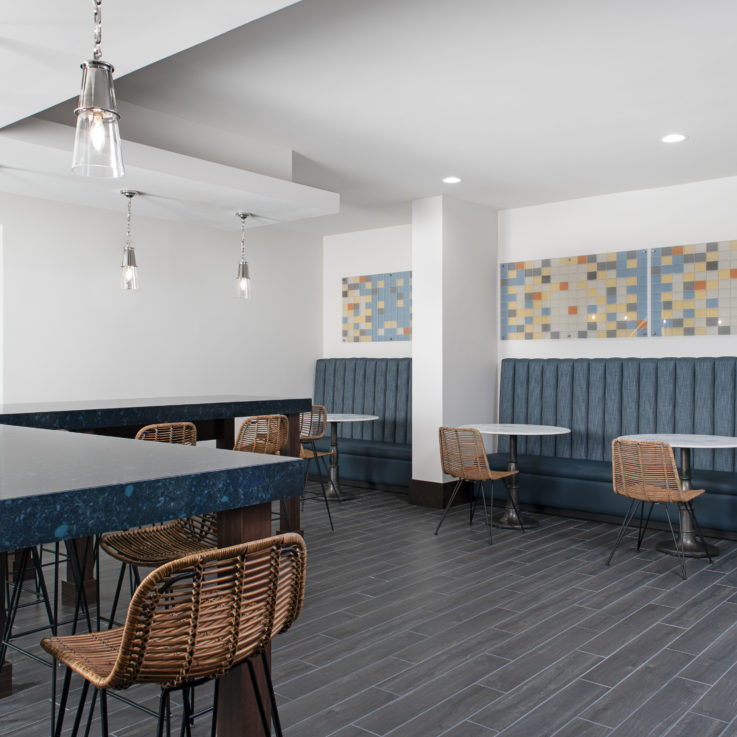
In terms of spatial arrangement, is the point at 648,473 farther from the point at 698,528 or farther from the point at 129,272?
the point at 129,272

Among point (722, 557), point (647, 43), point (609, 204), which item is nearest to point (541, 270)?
point (609, 204)

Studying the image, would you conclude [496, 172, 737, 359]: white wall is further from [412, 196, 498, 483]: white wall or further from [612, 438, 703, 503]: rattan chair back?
[612, 438, 703, 503]: rattan chair back

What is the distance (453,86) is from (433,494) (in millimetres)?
3467

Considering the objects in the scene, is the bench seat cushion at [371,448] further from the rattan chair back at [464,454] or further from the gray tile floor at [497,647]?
the gray tile floor at [497,647]

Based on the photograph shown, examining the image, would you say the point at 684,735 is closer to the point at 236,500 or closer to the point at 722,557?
the point at 236,500

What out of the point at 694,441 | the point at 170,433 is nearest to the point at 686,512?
the point at 694,441

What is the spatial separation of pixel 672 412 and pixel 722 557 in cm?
134

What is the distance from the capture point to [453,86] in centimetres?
375

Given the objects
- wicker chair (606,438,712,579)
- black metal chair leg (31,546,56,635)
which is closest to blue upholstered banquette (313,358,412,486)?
wicker chair (606,438,712,579)

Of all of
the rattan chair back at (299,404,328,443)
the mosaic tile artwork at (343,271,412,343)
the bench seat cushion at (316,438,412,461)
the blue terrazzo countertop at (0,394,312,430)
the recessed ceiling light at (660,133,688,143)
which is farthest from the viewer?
the mosaic tile artwork at (343,271,412,343)

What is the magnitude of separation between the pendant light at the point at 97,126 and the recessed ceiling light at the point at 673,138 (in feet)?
12.3

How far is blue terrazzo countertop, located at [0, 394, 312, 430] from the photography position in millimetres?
3531

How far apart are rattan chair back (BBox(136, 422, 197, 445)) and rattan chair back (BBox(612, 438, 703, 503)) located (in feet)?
7.96

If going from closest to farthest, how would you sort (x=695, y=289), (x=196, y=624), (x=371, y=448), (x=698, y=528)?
(x=196, y=624), (x=698, y=528), (x=695, y=289), (x=371, y=448)
